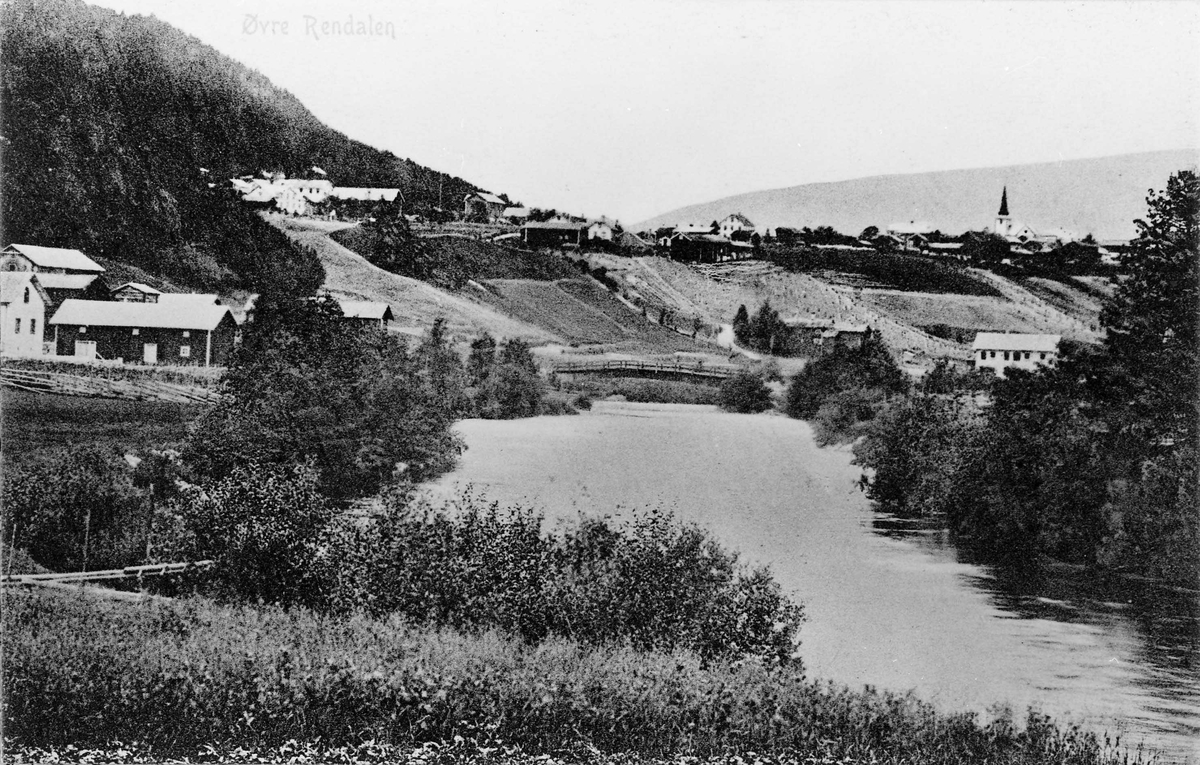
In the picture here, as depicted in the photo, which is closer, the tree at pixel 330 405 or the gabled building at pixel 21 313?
the gabled building at pixel 21 313

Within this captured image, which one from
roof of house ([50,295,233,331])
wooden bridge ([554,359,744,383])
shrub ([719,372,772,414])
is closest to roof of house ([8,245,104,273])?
roof of house ([50,295,233,331])

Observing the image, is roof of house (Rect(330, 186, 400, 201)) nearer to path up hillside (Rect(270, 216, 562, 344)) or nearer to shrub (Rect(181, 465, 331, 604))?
path up hillside (Rect(270, 216, 562, 344))

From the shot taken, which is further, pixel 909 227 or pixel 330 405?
pixel 330 405

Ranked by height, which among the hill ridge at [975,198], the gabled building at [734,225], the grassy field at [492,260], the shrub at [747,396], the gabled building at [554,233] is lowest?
the shrub at [747,396]

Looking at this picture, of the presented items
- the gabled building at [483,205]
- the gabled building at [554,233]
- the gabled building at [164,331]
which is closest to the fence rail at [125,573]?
the gabled building at [164,331]

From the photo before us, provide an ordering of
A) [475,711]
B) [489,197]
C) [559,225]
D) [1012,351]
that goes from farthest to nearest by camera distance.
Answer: [559,225], [489,197], [1012,351], [475,711]

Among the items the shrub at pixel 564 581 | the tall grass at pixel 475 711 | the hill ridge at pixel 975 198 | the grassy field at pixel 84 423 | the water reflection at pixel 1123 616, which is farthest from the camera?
the grassy field at pixel 84 423

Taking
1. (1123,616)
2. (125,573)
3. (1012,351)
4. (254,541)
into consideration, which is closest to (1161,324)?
(1012,351)

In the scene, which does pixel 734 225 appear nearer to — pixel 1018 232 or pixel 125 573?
pixel 1018 232

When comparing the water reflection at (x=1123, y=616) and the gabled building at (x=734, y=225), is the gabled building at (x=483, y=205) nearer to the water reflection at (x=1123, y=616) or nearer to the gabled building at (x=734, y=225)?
the gabled building at (x=734, y=225)
